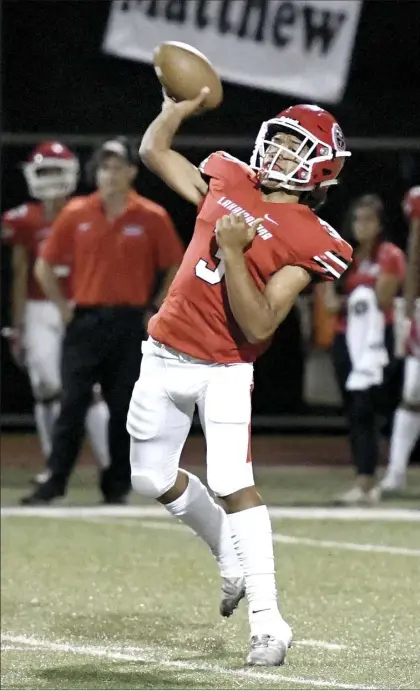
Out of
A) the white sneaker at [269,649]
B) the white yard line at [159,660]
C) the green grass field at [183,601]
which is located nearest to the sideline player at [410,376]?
the green grass field at [183,601]

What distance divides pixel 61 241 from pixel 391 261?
73.1 inches

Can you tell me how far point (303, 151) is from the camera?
5230 mm

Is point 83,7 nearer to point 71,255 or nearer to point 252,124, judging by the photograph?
point 252,124

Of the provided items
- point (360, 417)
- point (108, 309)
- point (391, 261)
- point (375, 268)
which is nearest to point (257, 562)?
point (108, 309)

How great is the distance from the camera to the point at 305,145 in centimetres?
523

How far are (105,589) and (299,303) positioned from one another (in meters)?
5.49

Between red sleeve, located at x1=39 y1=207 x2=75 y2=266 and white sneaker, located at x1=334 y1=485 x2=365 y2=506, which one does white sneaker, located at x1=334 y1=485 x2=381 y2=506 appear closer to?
white sneaker, located at x1=334 y1=485 x2=365 y2=506

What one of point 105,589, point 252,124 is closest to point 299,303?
point 252,124

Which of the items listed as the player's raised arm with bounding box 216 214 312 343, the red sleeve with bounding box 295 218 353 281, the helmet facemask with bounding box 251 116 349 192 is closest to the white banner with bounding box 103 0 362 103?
the helmet facemask with bounding box 251 116 349 192

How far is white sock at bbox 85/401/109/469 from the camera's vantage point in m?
9.82

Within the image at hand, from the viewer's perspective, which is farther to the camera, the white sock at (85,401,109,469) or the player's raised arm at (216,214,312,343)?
the white sock at (85,401,109,469)

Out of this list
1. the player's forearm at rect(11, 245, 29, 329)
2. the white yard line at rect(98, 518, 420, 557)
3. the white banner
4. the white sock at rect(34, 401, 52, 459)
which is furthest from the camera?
the white banner

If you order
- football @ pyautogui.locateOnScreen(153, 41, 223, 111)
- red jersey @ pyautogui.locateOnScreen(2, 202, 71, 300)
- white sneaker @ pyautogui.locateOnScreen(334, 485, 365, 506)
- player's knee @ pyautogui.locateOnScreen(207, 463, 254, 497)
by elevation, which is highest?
football @ pyautogui.locateOnScreen(153, 41, 223, 111)

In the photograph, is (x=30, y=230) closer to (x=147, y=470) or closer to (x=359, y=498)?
(x=359, y=498)
